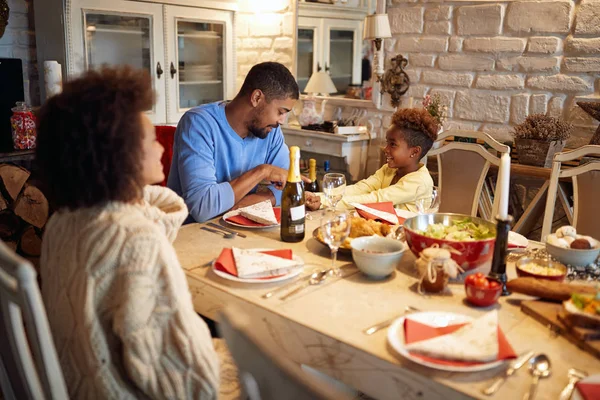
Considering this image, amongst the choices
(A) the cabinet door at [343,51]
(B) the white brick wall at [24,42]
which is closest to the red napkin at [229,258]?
(B) the white brick wall at [24,42]

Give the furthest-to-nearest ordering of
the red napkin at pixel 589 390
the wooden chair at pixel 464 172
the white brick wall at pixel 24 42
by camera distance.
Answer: the white brick wall at pixel 24 42 < the wooden chair at pixel 464 172 < the red napkin at pixel 589 390

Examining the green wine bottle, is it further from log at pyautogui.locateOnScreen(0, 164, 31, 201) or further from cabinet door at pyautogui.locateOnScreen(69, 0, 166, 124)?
log at pyautogui.locateOnScreen(0, 164, 31, 201)

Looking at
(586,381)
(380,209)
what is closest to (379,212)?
(380,209)

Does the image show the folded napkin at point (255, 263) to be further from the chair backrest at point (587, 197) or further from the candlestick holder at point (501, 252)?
the chair backrest at point (587, 197)

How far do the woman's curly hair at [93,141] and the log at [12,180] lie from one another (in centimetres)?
204

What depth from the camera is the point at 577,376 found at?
1.00 meters

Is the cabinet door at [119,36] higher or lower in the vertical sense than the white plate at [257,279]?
higher

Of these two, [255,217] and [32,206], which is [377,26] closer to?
[255,217]

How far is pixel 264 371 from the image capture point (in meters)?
0.71

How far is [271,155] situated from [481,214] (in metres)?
1.46

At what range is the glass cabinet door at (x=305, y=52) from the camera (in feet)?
13.0

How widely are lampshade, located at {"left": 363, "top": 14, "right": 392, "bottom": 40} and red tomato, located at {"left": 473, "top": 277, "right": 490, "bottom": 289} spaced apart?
8.05ft

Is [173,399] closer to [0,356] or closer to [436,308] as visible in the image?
[0,356]

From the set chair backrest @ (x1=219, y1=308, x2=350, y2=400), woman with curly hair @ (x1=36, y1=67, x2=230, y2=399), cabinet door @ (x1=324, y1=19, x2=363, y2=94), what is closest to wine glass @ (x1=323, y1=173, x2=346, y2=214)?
woman with curly hair @ (x1=36, y1=67, x2=230, y2=399)
